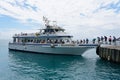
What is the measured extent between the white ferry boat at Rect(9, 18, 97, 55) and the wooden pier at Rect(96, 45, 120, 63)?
1796 mm

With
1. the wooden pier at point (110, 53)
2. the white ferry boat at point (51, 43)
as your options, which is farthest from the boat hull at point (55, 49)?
the wooden pier at point (110, 53)

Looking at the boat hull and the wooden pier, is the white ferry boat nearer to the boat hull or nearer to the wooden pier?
the boat hull

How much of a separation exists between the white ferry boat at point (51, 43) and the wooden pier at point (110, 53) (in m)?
1.80

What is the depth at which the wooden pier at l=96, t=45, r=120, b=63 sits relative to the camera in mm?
34188

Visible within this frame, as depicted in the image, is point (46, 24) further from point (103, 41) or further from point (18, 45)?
point (103, 41)

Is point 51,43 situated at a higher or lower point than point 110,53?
higher

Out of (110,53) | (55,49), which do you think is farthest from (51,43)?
(110,53)

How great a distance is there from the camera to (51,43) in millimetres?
47688

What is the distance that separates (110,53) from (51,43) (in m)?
15.0

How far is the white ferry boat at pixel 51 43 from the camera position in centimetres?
4484

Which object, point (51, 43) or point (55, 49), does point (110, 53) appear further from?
point (51, 43)

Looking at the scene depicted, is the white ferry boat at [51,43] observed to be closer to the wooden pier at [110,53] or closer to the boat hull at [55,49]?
the boat hull at [55,49]

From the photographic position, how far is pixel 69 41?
47.3m

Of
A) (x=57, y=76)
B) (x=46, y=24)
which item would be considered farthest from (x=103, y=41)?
(x=57, y=76)
